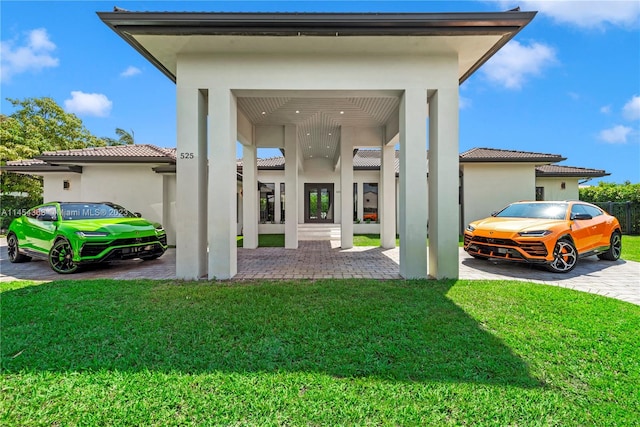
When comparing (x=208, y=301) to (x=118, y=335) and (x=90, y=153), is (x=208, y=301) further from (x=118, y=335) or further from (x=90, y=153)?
(x=90, y=153)

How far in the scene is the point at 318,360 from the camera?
2547mm

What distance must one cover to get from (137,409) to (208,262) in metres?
3.92

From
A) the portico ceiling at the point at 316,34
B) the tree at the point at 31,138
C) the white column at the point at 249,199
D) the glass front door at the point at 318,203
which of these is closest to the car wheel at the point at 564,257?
the portico ceiling at the point at 316,34

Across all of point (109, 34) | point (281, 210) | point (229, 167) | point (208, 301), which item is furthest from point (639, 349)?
point (281, 210)

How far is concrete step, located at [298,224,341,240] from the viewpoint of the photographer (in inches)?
517

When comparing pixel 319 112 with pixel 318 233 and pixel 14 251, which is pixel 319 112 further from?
pixel 14 251

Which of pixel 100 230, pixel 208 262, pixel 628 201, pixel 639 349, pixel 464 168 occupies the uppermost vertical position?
pixel 464 168

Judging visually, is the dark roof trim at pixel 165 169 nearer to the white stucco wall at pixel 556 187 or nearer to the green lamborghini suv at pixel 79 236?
the green lamborghini suv at pixel 79 236

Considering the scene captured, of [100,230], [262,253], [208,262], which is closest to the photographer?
[208,262]

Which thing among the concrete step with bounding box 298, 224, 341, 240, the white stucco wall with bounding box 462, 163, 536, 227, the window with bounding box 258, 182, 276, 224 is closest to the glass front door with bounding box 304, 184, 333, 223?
the window with bounding box 258, 182, 276, 224

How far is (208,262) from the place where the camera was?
571cm

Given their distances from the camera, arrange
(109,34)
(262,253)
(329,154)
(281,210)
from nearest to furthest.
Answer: (109,34) < (262,253) < (329,154) < (281,210)

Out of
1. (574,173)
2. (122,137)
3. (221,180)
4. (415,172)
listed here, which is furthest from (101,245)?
(122,137)

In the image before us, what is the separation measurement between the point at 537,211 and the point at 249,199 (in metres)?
8.88
